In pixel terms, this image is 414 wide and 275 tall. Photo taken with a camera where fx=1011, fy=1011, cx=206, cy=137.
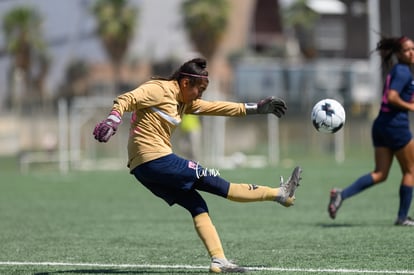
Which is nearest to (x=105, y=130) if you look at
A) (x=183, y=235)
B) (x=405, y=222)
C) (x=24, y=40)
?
(x=183, y=235)

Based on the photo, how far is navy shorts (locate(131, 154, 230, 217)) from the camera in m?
8.34

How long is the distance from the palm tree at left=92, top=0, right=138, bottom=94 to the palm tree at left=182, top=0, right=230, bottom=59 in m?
3.15

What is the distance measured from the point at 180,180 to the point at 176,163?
0.48 feet

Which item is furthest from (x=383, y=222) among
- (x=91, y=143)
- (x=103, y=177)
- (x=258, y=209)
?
(x=91, y=143)

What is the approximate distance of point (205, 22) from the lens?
184 feet

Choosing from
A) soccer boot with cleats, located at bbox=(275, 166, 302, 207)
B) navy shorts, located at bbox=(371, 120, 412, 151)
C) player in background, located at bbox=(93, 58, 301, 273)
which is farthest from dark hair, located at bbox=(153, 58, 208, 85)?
navy shorts, located at bbox=(371, 120, 412, 151)

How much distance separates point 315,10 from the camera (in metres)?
66.3

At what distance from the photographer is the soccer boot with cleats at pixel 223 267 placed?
823cm

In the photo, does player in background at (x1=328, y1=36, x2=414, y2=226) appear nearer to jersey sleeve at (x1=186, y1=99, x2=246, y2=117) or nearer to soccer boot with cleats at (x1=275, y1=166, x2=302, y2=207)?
jersey sleeve at (x1=186, y1=99, x2=246, y2=117)

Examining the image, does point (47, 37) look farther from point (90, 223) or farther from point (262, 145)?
point (90, 223)

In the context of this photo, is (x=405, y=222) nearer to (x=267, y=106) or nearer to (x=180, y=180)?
(x=267, y=106)

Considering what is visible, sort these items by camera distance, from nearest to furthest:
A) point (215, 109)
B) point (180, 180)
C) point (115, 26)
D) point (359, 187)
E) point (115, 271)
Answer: point (180, 180) → point (115, 271) → point (215, 109) → point (359, 187) → point (115, 26)

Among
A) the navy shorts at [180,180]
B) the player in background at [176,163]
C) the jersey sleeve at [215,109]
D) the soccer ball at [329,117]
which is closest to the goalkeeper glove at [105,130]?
the player in background at [176,163]

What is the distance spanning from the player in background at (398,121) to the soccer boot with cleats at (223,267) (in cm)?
397
